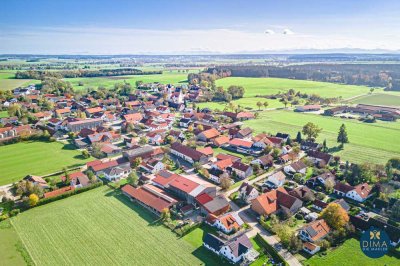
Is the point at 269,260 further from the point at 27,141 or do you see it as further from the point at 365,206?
the point at 27,141

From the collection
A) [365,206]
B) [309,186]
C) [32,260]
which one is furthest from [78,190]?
[365,206]

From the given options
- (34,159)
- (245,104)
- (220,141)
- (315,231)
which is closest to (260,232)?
(315,231)

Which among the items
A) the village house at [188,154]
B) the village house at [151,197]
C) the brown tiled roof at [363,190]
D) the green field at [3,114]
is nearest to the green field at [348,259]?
the brown tiled roof at [363,190]

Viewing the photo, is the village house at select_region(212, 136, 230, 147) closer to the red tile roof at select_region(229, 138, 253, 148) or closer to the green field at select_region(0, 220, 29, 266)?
the red tile roof at select_region(229, 138, 253, 148)

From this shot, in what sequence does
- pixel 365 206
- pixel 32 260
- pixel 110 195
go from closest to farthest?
1. pixel 32 260
2. pixel 365 206
3. pixel 110 195

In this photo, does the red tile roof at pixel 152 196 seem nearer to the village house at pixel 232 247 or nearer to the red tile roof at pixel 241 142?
the village house at pixel 232 247

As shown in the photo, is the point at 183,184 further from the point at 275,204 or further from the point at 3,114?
the point at 3,114

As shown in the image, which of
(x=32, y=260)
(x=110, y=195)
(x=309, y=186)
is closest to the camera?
(x=32, y=260)
